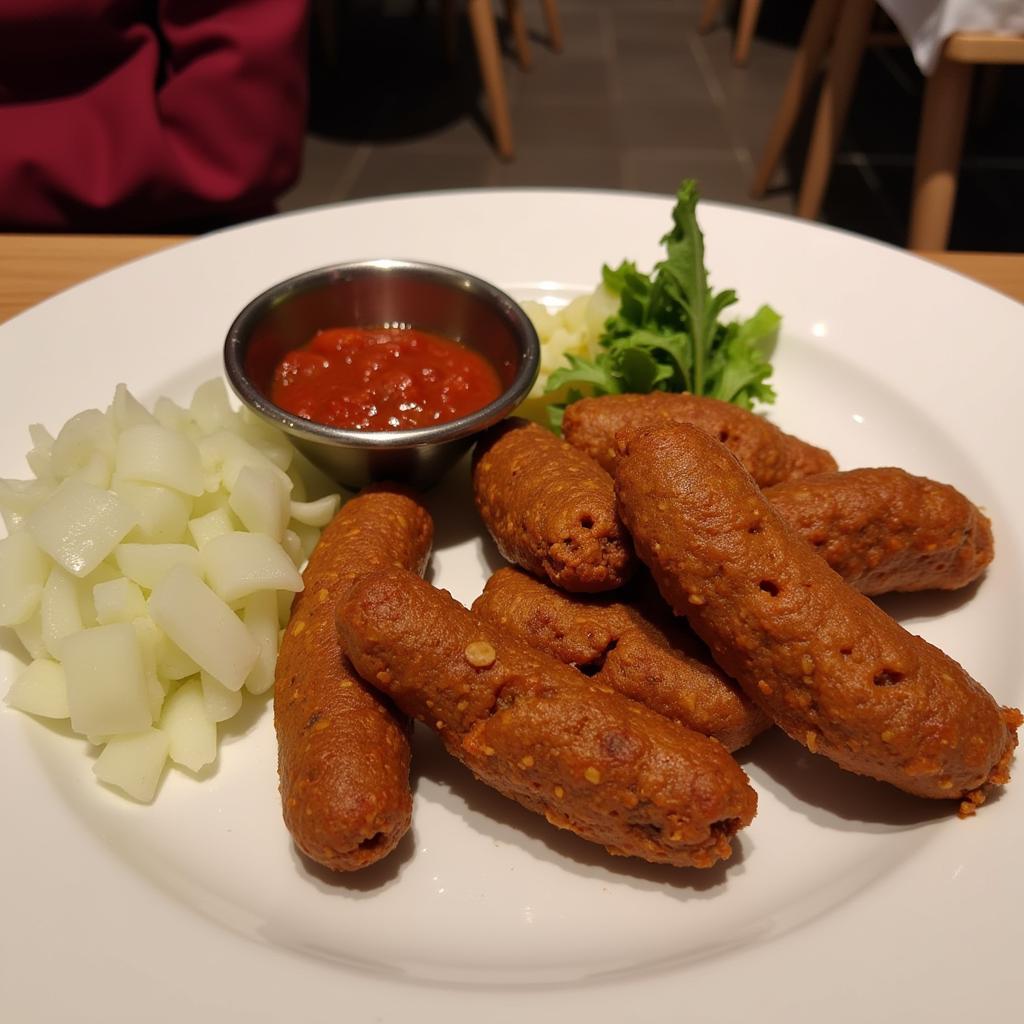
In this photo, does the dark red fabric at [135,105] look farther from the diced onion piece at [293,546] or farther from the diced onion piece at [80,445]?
the diced onion piece at [293,546]

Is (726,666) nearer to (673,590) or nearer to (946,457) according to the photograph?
(673,590)

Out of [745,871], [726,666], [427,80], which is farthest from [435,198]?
[427,80]

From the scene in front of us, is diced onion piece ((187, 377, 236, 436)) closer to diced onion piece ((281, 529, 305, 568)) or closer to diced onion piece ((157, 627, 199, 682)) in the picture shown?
diced onion piece ((281, 529, 305, 568))

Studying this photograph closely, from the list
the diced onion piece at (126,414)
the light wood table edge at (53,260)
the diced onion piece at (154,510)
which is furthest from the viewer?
the light wood table edge at (53,260)

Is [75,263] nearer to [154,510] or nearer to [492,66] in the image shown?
[154,510]

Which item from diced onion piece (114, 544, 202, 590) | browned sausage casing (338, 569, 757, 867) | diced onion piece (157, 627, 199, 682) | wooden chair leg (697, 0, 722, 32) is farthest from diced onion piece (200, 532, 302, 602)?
wooden chair leg (697, 0, 722, 32)

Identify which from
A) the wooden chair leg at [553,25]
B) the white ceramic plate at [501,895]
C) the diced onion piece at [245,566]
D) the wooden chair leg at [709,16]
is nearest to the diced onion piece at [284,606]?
the diced onion piece at [245,566]
